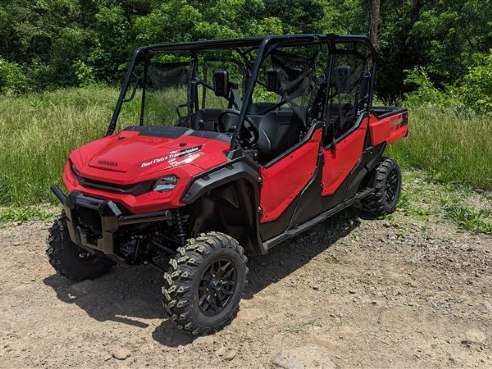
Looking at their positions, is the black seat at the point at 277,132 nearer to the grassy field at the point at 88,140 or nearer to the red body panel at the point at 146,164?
the red body panel at the point at 146,164

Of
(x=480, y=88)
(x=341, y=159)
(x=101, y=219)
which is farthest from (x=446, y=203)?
(x=480, y=88)

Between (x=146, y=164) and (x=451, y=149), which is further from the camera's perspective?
(x=451, y=149)

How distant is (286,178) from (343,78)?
128 cm

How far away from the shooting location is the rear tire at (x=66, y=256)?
3.90 m

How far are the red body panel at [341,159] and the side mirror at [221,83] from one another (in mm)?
999

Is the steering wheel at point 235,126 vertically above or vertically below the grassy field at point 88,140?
above

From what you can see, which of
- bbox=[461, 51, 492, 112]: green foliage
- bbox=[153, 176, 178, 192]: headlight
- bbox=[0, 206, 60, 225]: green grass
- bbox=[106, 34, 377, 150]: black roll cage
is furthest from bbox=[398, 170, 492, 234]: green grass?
bbox=[461, 51, 492, 112]: green foliage

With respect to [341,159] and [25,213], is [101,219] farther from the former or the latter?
[25,213]

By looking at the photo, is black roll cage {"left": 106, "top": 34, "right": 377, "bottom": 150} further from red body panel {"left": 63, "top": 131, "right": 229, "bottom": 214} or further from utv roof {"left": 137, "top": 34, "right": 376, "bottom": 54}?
red body panel {"left": 63, "top": 131, "right": 229, "bottom": 214}

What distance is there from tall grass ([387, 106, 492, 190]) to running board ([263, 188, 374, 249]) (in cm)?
203

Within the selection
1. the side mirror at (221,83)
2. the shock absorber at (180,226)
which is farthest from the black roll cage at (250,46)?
the shock absorber at (180,226)

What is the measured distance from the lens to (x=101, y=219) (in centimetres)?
316

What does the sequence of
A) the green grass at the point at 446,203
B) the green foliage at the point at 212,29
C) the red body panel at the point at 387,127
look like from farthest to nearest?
the green foliage at the point at 212,29 < the green grass at the point at 446,203 < the red body panel at the point at 387,127

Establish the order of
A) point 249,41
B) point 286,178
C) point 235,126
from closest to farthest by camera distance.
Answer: point 249,41 → point 286,178 → point 235,126
